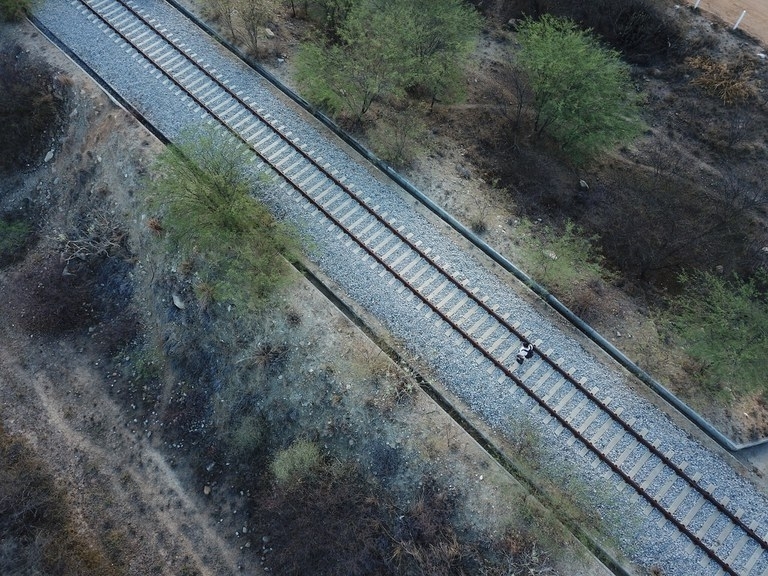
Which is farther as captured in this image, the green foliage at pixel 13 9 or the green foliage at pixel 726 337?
the green foliage at pixel 13 9

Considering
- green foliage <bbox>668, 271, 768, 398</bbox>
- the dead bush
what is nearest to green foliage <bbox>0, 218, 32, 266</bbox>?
green foliage <bbox>668, 271, 768, 398</bbox>

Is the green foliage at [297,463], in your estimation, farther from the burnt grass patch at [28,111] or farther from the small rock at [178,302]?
the burnt grass patch at [28,111]

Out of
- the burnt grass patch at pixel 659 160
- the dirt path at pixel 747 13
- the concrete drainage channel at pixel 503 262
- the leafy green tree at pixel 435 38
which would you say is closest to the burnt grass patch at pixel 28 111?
the concrete drainage channel at pixel 503 262

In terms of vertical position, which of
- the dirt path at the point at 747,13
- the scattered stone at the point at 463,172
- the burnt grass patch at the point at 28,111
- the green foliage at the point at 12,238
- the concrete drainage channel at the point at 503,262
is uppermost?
the dirt path at the point at 747,13

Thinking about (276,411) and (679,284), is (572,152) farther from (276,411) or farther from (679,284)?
(276,411)

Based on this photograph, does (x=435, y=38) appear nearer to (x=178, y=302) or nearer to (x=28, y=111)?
(x=178, y=302)

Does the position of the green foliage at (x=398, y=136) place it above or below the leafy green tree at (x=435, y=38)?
below

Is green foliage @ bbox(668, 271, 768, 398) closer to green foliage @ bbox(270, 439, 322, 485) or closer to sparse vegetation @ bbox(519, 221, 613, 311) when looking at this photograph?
sparse vegetation @ bbox(519, 221, 613, 311)
